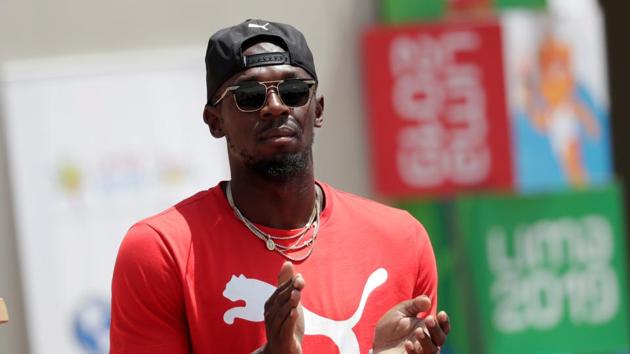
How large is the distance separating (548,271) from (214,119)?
4623 millimetres

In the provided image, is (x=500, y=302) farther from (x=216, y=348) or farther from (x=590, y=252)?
(x=216, y=348)

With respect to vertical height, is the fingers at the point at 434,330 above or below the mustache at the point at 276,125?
below

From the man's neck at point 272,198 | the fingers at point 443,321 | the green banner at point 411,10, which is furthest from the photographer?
the green banner at point 411,10

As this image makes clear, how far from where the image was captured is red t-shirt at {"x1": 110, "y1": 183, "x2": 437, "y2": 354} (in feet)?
8.89

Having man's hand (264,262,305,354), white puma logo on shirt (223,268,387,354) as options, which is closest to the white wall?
white puma logo on shirt (223,268,387,354)

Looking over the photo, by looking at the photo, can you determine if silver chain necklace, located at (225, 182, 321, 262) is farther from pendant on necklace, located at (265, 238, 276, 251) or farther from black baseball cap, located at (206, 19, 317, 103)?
black baseball cap, located at (206, 19, 317, 103)

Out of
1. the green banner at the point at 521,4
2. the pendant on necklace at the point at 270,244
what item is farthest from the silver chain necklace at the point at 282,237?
the green banner at the point at 521,4

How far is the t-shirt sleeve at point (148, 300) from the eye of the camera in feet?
8.84

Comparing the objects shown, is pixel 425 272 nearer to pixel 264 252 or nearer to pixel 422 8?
pixel 264 252

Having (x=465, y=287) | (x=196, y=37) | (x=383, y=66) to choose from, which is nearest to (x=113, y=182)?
(x=196, y=37)

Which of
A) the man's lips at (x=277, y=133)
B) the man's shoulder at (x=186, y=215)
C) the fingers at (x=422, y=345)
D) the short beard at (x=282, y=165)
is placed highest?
the man's lips at (x=277, y=133)

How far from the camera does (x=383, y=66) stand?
6.89 meters

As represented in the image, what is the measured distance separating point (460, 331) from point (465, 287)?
0.79 feet

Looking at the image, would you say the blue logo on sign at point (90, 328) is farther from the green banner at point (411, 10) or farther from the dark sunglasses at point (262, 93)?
the dark sunglasses at point (262, 93)
